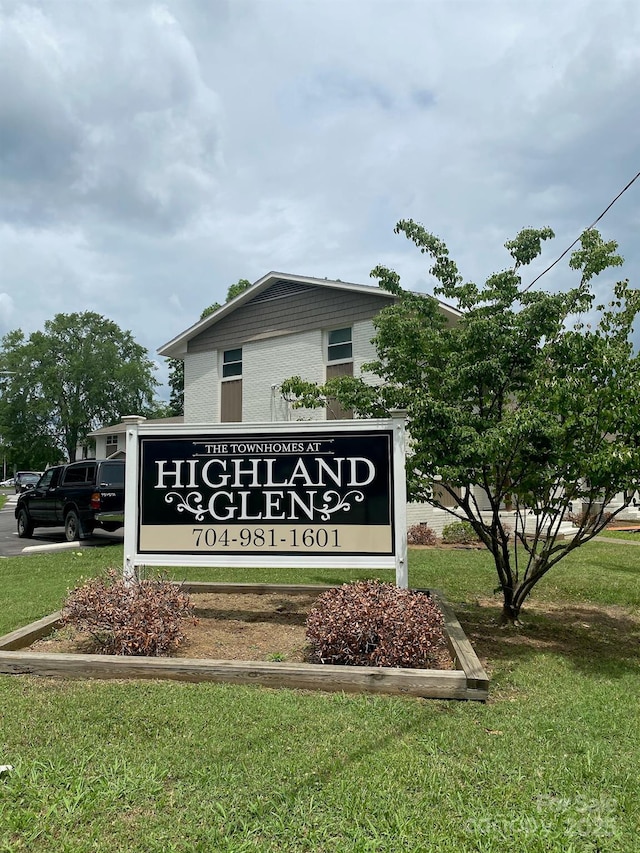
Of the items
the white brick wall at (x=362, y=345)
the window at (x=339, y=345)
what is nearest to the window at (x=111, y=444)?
the window at (x=339, y=345)

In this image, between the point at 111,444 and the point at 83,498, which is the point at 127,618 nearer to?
the point at 83,498

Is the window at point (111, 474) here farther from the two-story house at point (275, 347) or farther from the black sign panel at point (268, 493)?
the black sign panel at point (268, 493)

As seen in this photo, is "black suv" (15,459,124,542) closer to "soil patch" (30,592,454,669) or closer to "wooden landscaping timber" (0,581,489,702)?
"soil patch" (30,592,454,669)

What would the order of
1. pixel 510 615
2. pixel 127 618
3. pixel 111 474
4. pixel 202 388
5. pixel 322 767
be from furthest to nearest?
pixel 202 388, pixel 111 474, pixel 510 615, pixel 127 618, pixel 322 767

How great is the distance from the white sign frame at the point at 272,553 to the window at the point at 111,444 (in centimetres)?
3440

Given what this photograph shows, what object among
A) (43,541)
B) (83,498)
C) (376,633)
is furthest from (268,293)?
(376,633)

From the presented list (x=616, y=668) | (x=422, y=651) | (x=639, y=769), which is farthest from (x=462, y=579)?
(x=639, y=769)

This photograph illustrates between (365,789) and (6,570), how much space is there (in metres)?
9.18

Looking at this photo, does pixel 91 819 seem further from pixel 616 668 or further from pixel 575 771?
pixel 616 668

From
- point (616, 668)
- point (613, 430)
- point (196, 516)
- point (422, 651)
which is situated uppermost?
point (613, 430)

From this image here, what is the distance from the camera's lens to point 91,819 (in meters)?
2.84

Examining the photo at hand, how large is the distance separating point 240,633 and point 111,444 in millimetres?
36305

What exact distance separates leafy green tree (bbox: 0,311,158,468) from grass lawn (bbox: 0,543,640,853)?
59.7m

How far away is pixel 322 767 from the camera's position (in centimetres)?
328
